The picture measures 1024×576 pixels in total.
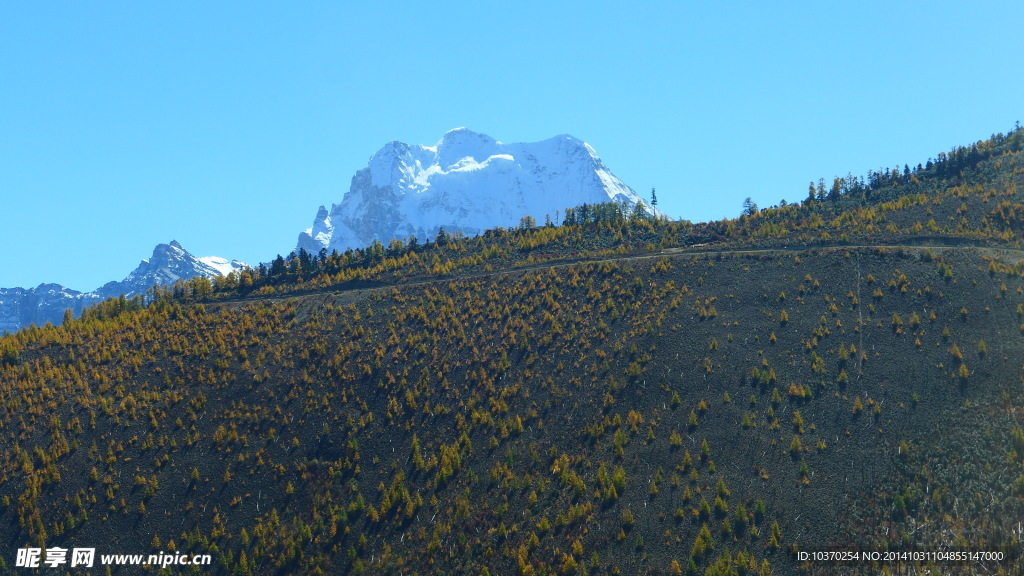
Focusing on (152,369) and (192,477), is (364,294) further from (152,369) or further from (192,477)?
(192,477)

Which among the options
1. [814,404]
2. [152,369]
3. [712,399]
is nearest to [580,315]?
[712,399]

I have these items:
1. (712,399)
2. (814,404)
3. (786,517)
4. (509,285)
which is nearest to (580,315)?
(509,285)

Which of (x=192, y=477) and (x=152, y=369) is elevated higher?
(x=152, y=369)

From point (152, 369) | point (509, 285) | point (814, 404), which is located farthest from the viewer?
point (509, 285)

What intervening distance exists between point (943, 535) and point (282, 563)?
2503 inches

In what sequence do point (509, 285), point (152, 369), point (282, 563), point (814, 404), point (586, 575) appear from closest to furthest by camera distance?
1. point (586, 575)
2. point (282, 563)
3. point (814, 404)
4. point (152, 369)
5. point (509, 285)

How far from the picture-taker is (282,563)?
92750mm

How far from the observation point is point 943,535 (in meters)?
78.3

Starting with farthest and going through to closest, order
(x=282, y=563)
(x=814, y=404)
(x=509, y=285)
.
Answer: (x=509, y=285) < (x=814, y=404) < (x=282, y=563)

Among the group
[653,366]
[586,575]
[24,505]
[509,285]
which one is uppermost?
[509,285]

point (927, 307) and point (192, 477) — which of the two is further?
point (927, 307)

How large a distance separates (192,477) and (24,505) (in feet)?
60.4

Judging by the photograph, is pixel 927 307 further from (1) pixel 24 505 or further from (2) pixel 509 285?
(1) pixel 24 505

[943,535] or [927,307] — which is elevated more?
[927,307]
